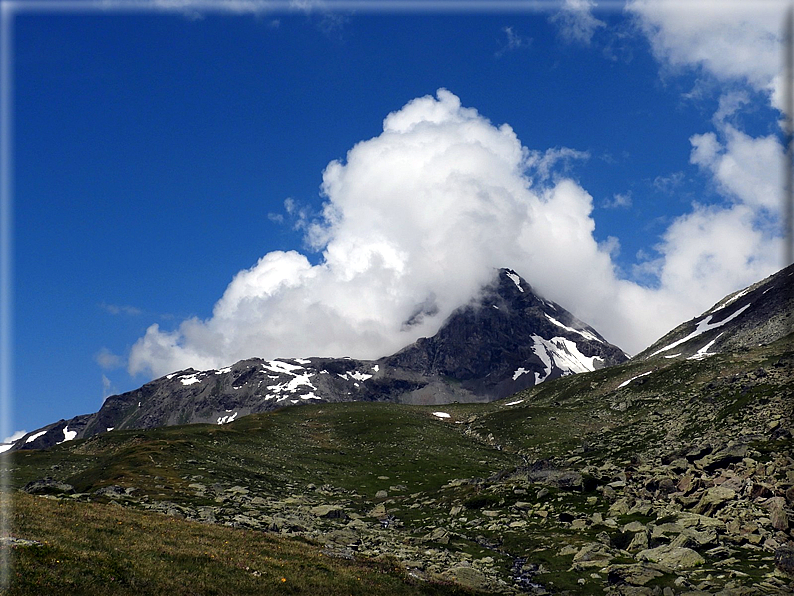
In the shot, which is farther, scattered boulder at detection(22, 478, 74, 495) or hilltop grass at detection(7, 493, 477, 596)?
scattered boulder at detection(22, 478, 74, 495)

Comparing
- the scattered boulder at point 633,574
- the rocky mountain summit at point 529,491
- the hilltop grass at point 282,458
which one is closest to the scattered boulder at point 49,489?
the rocky mountain summit at point 529,491

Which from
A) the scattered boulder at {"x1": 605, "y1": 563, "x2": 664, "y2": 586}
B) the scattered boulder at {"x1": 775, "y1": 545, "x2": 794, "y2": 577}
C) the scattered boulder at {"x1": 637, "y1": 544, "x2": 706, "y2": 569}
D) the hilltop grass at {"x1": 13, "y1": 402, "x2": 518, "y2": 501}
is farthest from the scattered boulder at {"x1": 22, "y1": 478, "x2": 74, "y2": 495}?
the scattered boulder at {"x1": 775, "y1": 545, "x2": 794, "y2": 577}

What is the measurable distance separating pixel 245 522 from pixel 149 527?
49.4 feet

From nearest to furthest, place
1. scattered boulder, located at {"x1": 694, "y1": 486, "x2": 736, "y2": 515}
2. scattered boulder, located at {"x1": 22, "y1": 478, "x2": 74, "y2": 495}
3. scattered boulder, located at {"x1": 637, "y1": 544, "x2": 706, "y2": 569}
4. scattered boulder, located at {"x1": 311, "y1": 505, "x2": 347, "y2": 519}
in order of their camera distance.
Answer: scattered boulder, located at {"x1": 637, "y1": 544, "x2": 706, "y2": 569} < scattered boulder, located at {"x1": 694, "y1": 486, "x2": 736, "y2": 515} < scattered boulder, located at {"x1": 22, "y1": 478, "x2": 74, "y2": 495} < scattered boulder, located at {"x1": 311, "y1": 505, "x2": 347, "y2": 519}

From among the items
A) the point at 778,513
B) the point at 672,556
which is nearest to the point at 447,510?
the point at 672,556

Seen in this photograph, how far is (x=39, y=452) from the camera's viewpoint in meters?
125

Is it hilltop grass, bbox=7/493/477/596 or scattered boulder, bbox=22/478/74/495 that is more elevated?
scattered boulder, bbox=22/478/74/495

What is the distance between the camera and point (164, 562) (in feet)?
99.8

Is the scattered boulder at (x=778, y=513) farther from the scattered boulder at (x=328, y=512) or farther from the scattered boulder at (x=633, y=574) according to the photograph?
the scattered boulder at (x=328, y=512)

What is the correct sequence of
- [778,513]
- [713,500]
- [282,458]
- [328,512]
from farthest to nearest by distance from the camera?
[282,458] < [328,512] < [713,500] < [778,513]

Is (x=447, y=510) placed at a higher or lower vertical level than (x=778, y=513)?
higher

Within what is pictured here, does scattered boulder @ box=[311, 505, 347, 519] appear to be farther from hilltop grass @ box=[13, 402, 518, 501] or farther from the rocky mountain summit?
hilltop grass @ box=[13, 402, 518, 501]

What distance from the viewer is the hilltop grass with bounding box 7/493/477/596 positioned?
25688mm

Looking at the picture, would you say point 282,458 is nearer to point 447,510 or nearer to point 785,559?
point 447,510
